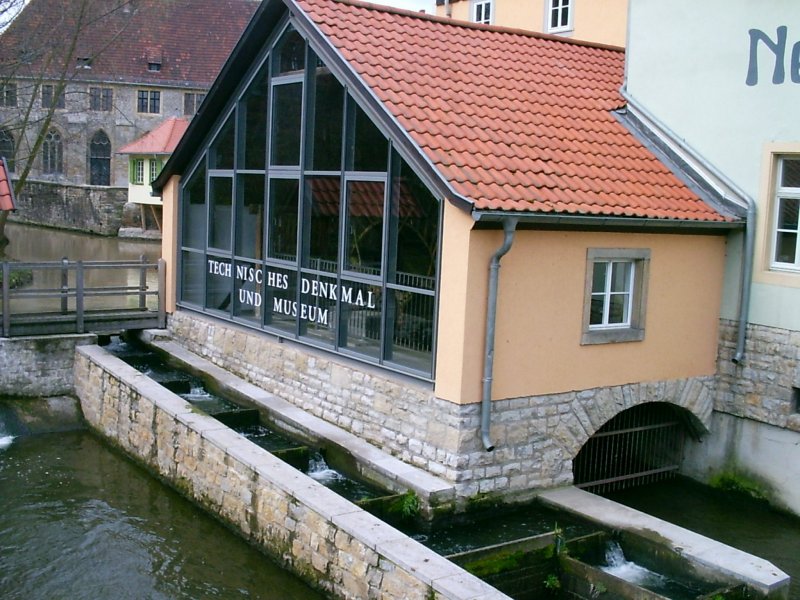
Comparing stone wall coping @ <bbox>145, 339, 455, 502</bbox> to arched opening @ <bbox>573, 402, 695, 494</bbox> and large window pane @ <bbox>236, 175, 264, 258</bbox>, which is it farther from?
arched opening @ <bbox>573, 402, 695, 494</bbox>

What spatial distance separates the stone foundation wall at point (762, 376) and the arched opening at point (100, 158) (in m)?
49.7

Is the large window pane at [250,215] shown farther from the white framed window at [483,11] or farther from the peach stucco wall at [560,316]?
the white framed window at [483,11]

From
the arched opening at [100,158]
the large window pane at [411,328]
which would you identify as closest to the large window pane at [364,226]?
the large window pane at [411,328]

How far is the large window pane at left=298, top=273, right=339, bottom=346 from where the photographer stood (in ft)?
37.9

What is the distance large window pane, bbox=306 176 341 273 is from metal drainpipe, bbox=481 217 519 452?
2805 mm

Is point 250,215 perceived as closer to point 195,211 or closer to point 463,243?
point 195,211

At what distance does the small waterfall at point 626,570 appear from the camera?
832 cm

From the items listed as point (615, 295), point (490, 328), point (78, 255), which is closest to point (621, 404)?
point (615, 295)

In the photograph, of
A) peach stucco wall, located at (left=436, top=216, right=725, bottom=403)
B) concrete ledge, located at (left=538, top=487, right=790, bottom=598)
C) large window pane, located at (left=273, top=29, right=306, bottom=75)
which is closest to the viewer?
concrete ledge, located at (left=538, top=487, right=790, bottom=598)

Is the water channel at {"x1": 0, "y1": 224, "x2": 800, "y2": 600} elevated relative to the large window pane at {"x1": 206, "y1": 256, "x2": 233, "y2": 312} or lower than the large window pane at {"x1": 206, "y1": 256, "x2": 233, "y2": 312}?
lower

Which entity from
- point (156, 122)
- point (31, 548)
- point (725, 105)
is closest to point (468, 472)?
point (31, 548)

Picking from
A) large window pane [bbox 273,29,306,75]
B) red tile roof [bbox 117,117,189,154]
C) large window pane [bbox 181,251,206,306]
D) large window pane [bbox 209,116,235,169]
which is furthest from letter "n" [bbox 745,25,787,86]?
red tile roof [bbox 117,117,189,154]

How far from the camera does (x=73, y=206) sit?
1934 inches

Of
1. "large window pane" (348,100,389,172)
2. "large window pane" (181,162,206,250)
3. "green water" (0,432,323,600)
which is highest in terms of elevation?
"large window pane" (348,100,389,172)
